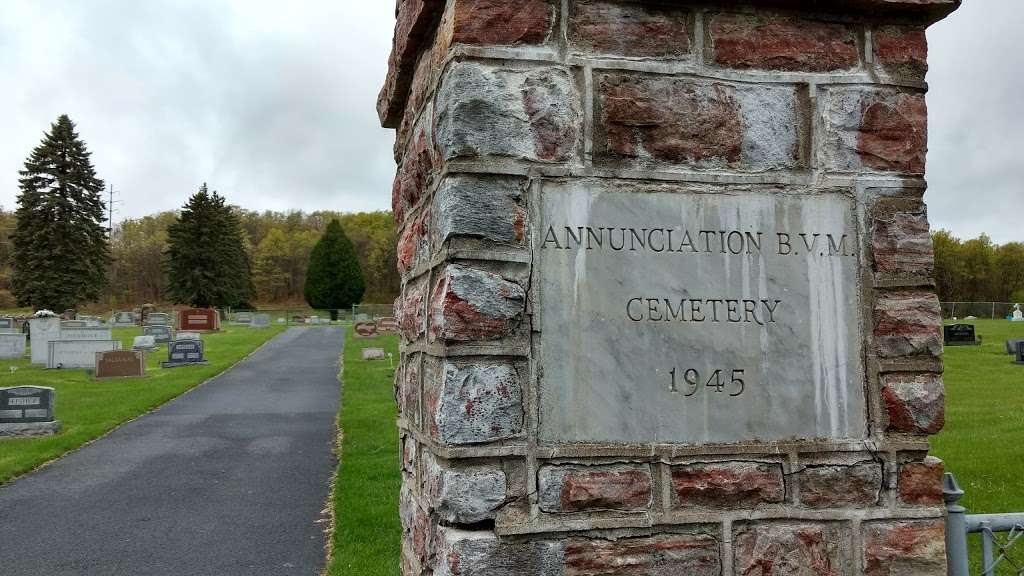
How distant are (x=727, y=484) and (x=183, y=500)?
744 cm

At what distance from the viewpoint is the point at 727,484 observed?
7.97 feet

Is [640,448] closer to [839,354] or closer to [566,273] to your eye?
[566,273]

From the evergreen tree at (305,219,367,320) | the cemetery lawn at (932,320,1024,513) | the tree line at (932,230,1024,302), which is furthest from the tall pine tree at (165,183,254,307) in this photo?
the tree line at (932,230,1024,302)

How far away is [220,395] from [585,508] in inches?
613

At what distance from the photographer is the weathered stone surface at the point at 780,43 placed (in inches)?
101

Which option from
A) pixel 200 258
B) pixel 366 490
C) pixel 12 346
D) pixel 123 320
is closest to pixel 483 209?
pixel 366 490

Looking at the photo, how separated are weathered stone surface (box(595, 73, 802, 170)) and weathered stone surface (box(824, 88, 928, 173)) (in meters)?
0.13

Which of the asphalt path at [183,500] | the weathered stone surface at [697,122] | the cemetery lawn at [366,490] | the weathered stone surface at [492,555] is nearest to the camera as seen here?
the weathered stone surface at [492,555]

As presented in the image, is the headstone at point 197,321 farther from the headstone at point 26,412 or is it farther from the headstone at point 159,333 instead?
the headstone at point 26,412

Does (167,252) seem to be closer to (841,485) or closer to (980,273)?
(841,485)

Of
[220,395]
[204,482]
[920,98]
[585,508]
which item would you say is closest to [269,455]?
[204,482]

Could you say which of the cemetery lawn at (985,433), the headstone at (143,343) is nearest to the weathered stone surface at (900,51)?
the cemetery lawn at (985,433)

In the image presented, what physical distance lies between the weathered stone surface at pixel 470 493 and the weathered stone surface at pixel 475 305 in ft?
1.35

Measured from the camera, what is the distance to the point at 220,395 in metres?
16.3
